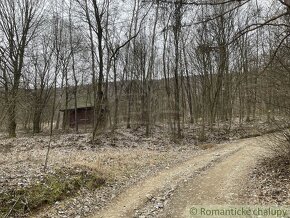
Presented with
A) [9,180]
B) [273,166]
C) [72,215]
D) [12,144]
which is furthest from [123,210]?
[12,144]

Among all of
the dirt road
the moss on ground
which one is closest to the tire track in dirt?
the dirt road

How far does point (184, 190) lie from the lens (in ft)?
31.3

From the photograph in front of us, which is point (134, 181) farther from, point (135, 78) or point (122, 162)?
point (135, 78)

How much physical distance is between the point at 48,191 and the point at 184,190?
162 inches

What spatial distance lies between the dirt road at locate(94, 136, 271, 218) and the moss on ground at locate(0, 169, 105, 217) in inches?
54.5

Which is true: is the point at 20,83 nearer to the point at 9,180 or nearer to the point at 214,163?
the point at 9,180

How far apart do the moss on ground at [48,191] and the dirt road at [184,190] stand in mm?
1384

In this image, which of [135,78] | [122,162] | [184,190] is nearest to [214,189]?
[184,190]

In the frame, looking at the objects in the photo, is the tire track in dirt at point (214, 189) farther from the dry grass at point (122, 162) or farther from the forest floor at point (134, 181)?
the dry grass at point (122, 162)

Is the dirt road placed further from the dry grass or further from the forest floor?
the dry grass

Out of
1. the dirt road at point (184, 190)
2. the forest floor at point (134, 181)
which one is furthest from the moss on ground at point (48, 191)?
the dirt road at point (184, 190)

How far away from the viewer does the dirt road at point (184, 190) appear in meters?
8.14

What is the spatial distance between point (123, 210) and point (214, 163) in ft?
20.6

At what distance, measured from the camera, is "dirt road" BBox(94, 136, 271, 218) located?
8141 millimetres
